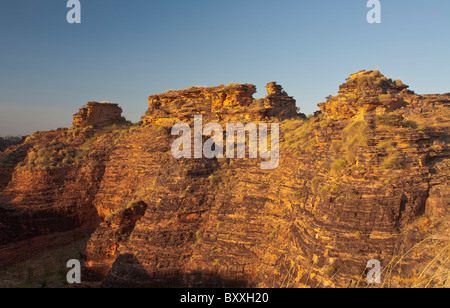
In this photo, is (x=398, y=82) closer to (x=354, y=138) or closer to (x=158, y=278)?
(x=354, y=138)

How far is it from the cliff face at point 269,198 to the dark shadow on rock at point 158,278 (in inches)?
1.9

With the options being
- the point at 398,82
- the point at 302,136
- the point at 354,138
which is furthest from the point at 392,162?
the point at 398,82

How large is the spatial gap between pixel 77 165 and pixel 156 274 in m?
15.1

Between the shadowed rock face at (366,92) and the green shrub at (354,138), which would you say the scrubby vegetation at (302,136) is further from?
the green shrub at (354,138)

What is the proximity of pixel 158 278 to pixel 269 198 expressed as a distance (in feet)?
20.1

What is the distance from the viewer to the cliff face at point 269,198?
Result: 24.8 ft

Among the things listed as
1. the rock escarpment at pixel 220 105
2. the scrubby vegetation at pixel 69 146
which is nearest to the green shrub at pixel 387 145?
the rock escarpment at pixel 220 105

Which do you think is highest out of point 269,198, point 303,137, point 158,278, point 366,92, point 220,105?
point 220,105

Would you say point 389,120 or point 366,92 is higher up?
point 366,92

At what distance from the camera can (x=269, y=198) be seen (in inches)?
520

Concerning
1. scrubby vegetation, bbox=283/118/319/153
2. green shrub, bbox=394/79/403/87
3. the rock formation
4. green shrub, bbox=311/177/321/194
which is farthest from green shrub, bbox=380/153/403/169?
the rock formation

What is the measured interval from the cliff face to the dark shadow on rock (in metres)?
0.05

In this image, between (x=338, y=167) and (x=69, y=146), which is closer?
(x=338, y=167)

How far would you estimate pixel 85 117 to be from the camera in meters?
28.7
